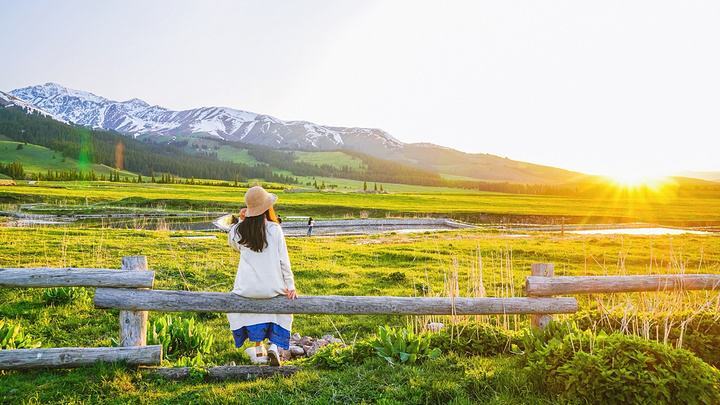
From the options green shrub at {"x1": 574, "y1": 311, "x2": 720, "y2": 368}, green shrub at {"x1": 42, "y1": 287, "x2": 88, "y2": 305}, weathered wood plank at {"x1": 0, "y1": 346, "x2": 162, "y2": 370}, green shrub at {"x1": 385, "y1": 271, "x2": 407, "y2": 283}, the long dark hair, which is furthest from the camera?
green shrub at {"x1": 385, "y1": 271, "x2": 407, "y2": 283}

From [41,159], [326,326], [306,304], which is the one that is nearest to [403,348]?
[306,304]

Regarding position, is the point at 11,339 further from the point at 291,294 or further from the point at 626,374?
the point at 626,374

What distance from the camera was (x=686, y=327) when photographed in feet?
23.4

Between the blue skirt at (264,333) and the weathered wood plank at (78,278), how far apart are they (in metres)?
1.53

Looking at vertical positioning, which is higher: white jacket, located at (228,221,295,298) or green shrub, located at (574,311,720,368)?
white jacket, located at (228,221,295,298)

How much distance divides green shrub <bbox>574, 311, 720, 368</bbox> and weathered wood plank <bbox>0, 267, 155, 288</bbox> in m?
6.78

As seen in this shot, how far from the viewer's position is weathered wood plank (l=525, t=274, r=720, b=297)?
752 centimetres

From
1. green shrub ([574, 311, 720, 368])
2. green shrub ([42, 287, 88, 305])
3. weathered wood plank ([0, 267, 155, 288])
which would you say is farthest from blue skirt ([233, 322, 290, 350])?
green shrub ([42, 287, 88, 305])

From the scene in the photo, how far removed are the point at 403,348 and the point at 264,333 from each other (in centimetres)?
215

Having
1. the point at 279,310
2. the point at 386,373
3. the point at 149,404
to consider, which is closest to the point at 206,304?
the point at 279,310

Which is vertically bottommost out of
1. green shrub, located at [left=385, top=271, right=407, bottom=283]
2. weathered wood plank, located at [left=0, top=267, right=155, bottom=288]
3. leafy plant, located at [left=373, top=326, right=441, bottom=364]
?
green shrub, located at [left=385, top=271, right=407, bottom=283]

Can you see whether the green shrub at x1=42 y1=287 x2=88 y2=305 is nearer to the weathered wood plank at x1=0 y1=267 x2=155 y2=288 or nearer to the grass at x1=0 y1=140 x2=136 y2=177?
the weathered wood plank at x1=0 y1=267 x2=155 y2=288

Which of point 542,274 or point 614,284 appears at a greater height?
point 542,274

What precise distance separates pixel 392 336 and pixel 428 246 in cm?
Answer: 2021
